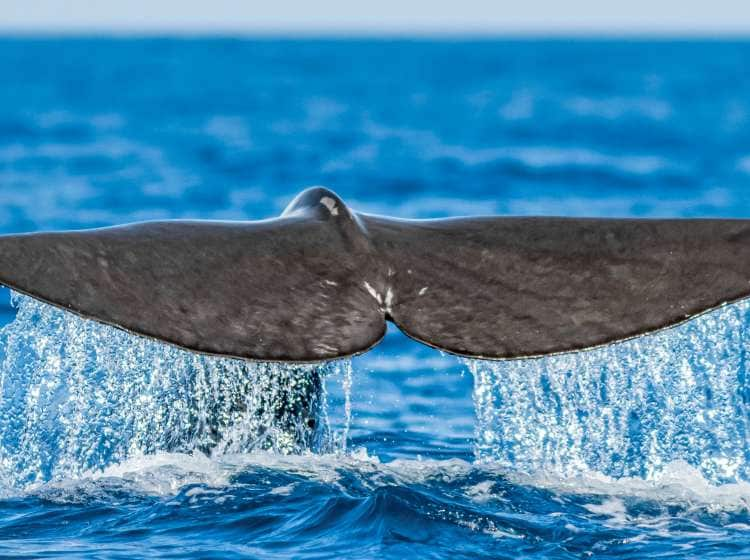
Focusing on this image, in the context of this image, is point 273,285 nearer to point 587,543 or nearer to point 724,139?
point 587,543

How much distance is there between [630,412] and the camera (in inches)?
332

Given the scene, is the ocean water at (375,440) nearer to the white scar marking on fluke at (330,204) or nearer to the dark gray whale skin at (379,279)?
the dark gray whale skin at (379,279)

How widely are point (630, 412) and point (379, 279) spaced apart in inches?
165

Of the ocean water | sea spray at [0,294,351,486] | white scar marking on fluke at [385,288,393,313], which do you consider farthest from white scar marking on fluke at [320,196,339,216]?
the ocean water

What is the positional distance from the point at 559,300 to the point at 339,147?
22725mm

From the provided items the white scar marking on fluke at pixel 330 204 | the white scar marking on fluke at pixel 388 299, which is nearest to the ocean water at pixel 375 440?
the white scar marking on fluke at pixel 388 299

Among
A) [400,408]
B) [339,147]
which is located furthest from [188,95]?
[400,408]

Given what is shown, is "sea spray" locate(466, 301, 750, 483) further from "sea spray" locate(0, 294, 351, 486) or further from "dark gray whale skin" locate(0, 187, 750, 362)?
"sea spray" locate(0, 294, 351, 486)

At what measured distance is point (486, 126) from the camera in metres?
32.6

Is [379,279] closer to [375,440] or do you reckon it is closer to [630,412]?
[375,440]

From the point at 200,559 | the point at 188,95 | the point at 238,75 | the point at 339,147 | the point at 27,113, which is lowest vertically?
the point at 200,559

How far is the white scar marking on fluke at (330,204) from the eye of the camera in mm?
4879

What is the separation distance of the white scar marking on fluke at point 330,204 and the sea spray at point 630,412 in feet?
2.82

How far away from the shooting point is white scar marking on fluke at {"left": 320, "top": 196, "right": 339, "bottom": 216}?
16.0 ft
